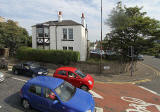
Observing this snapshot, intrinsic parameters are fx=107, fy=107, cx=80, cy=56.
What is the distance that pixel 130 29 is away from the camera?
47.9 feet

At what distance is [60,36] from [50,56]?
4.33m

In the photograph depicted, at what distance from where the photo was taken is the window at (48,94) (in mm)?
4762

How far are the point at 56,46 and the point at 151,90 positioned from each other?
14091mm

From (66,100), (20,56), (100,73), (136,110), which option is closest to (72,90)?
(66,100)

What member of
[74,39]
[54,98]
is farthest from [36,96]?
[74,39]

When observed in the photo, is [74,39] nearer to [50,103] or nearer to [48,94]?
[48,94]

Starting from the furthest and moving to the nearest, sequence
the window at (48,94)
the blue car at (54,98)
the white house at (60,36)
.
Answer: the white house at (60,36) → the window at (48,94) → the blue car at (54,98)

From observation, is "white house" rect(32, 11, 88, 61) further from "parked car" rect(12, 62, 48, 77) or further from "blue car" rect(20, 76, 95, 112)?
"blue car" rect(20, 76, 95, 112)

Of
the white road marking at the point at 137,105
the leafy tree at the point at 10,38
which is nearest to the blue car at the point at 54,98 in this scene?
the white road marking at the point at 137,105

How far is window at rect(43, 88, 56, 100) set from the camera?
15.6ft

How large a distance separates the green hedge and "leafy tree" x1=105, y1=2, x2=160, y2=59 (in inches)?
247

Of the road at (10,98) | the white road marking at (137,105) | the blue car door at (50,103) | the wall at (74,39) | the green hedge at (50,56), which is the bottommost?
the white road marking at (137,105)

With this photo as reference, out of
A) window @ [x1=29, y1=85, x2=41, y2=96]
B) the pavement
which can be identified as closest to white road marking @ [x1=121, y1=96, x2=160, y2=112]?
the pavement

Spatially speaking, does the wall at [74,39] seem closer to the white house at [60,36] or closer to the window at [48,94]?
the white house at [60,36]
